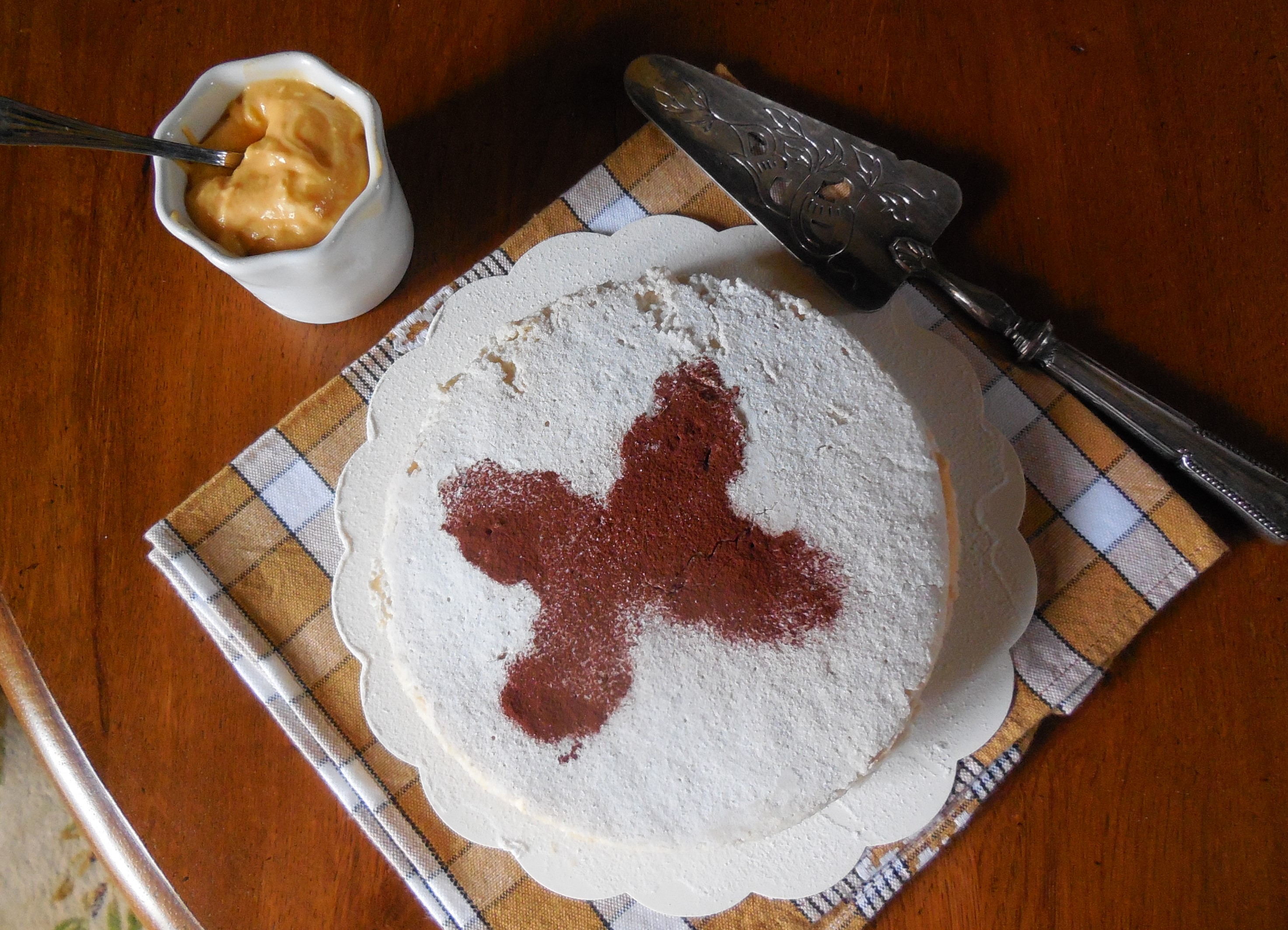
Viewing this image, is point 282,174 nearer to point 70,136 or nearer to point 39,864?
point 70,136

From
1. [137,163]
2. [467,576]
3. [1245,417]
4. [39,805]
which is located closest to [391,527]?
[467,576]

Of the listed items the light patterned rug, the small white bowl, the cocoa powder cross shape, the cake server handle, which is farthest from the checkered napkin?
the light patterned rug

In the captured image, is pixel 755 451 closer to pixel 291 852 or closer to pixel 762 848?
pixel 762 848

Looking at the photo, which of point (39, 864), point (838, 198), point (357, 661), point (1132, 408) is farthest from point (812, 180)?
point (39, 864)

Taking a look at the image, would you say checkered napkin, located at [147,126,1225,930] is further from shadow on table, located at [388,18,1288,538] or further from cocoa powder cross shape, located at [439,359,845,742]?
cocoa powder cross shape, located at [439,359,845,742]

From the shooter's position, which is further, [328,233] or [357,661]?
[357,661]

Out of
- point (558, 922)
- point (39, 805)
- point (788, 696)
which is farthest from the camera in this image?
point (39, 805)
